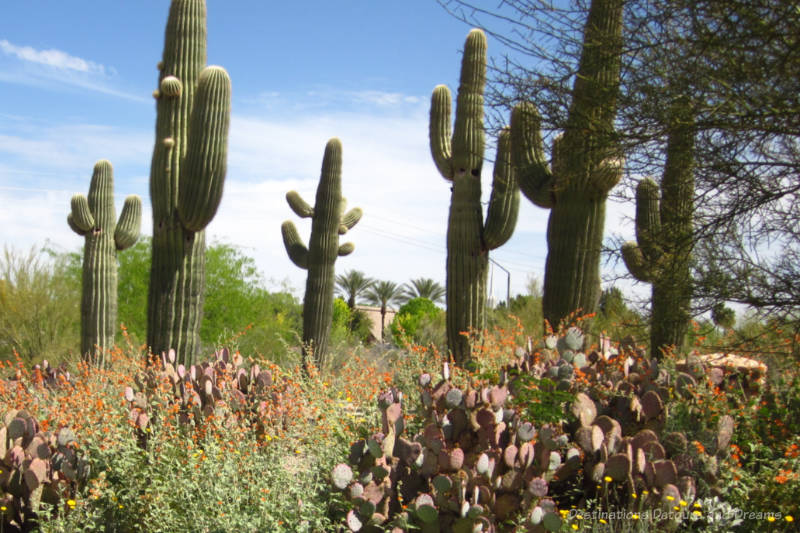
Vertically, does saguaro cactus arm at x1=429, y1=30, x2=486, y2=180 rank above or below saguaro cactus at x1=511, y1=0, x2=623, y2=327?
above

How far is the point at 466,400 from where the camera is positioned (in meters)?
4.06

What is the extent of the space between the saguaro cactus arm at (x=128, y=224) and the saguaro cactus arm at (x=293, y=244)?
2871 mm

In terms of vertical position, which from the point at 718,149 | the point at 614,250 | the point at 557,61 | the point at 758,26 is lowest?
the point at 614,250

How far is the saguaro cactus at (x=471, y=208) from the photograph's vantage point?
33.8 feet

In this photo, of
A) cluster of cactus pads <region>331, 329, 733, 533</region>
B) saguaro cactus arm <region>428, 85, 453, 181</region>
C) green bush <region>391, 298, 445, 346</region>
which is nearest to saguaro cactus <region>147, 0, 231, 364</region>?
saguaro cactus arm <region>428, 85, 453, 181</region>

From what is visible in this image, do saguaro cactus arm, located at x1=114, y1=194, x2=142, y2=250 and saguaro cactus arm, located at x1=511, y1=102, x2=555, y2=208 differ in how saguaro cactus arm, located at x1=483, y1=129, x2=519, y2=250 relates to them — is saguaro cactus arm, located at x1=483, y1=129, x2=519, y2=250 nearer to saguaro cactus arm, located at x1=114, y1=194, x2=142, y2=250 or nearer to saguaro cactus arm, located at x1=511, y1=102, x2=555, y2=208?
saguaro cactus arm, located at x1=511, y1=102, x2=555, y2=208

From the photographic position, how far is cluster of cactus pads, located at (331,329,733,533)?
11.4 ft

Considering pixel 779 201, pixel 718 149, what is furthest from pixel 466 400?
pixel 779 201

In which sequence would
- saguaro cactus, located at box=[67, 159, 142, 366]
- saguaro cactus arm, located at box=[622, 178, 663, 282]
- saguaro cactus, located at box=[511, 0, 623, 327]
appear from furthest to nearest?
1. saguaro cactus, located at box=[67, 159, 142, 366]
2. saguaro cactus, located at box=[511, 0, 623, 327]
3. saguaro cactus arm, located at box=[622, 178, 663, 282]

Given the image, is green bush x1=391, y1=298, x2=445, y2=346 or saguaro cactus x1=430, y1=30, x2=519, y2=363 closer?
saguaro cactus x1=430, y1=30, x2=519, y2=363

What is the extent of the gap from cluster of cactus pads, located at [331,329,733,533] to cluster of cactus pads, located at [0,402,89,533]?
1774 mm

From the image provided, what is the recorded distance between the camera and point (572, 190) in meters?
8.66

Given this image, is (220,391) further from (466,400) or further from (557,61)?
(557,61)

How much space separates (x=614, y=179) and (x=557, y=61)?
2376 mm
